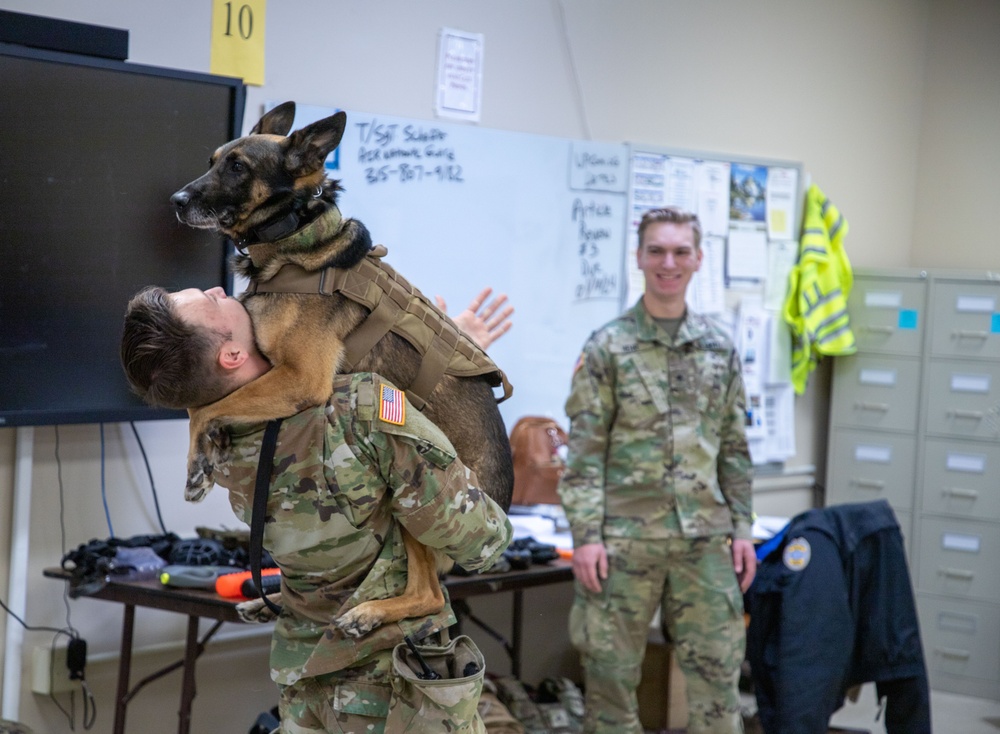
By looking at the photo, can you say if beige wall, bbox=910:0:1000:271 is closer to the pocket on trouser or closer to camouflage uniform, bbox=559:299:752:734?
camouflage uniform, bbox=559:299:752:734

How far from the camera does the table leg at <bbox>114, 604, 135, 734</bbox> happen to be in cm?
302

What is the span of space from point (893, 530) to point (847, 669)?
50cm

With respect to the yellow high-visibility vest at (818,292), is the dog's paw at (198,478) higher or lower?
lower

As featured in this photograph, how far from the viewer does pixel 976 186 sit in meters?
5.59

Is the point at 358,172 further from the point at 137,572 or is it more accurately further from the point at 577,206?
the point at 137,572

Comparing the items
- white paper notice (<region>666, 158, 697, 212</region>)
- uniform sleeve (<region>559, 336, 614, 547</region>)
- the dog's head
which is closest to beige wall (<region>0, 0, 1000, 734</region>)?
white paper notice (<region>666, 158, 697, 212</region>)

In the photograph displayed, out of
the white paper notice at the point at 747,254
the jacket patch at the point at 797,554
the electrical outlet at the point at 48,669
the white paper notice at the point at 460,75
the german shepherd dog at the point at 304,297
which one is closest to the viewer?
the german shepherd dog at the point at 304,297

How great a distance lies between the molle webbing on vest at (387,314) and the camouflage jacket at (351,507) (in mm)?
151

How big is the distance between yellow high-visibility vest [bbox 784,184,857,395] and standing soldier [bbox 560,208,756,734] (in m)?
1.79

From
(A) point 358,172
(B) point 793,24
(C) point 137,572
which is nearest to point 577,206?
(A) point 358,172

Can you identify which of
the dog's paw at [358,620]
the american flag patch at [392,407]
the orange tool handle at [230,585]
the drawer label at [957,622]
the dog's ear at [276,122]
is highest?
the dog's ear at [276,122]

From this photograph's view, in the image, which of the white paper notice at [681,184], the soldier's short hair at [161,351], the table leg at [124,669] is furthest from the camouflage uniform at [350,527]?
the white paper notice at [681,184]

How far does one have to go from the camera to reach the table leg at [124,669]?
3.02 metres

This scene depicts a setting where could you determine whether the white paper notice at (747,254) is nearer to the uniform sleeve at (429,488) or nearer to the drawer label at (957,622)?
the drawer label at (957,622)
